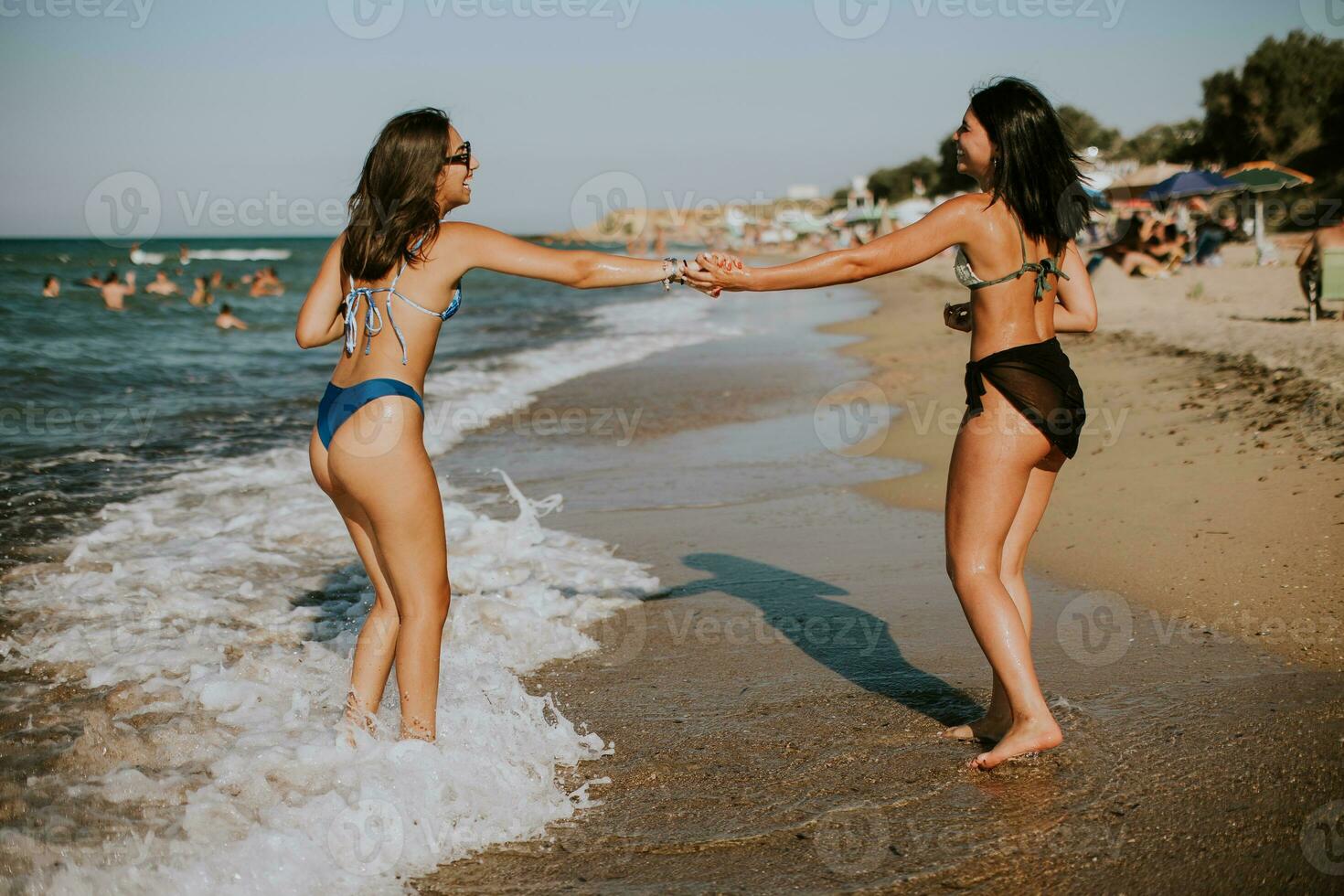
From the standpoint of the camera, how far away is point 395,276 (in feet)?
10.6

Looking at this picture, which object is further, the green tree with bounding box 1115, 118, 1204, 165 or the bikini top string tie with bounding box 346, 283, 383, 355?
the green tree with bounding box 1115, 118, 1204, 165

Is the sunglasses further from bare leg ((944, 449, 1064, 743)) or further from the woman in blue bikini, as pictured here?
bare leg ((944, 449, 1064, 743))

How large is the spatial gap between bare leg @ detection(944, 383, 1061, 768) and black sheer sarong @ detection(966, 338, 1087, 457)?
0.12 ft

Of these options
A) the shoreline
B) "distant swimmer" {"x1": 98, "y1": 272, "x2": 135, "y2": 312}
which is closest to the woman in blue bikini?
the shoreline

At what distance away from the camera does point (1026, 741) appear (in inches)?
134

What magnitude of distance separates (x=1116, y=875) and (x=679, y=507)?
4.85 meters

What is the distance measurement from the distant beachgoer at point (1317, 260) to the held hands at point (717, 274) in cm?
1136

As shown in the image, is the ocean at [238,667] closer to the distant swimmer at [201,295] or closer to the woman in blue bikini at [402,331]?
the woman in blue bikini at [402,331]

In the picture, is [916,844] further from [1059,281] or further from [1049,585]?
[1049,585]

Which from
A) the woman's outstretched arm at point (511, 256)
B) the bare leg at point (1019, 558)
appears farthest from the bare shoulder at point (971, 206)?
the woman's outstretched arm at point (511, 256)

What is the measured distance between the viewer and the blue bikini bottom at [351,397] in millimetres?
3184

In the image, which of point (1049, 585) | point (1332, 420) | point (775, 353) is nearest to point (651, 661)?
point (1049, 585)

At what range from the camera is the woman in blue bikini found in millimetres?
3182

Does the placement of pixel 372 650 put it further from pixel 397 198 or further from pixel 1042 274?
pixel 1042 274
